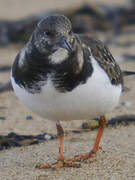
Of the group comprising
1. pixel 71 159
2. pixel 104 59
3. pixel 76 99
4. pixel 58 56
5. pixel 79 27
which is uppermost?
pixel 58 56

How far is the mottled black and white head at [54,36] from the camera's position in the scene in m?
3.75

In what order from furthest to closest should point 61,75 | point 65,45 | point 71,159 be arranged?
point 71,159, point 61,75, point 65,45

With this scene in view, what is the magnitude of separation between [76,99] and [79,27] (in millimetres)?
6094

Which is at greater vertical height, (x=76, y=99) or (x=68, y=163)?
(x=76, y=99)

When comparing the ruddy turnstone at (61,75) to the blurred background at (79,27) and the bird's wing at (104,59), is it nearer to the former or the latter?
the bird's wing at (104,59)

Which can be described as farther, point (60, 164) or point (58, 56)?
point (60, 164)

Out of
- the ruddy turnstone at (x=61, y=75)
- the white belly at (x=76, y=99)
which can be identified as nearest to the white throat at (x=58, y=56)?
the ruddy turnstone at (x=61, y=75)

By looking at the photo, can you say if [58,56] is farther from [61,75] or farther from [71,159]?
[71,159]

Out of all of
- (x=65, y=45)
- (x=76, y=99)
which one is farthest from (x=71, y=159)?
(x=65, y=45)

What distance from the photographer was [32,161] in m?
4.52

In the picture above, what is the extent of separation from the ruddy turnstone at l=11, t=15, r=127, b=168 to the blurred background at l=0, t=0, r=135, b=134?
7.10 feet

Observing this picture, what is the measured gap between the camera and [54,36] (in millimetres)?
3787

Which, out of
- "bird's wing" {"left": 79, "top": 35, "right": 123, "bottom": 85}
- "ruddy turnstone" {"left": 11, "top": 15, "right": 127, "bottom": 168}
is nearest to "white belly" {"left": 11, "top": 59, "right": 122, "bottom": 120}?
"ruddy turnstone" {"left": 11, "top": 15, "right": 127, "bottom": 168}

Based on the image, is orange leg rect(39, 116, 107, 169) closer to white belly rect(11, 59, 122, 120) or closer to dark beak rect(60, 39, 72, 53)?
white belly rect(11, 59, 122, 120)
